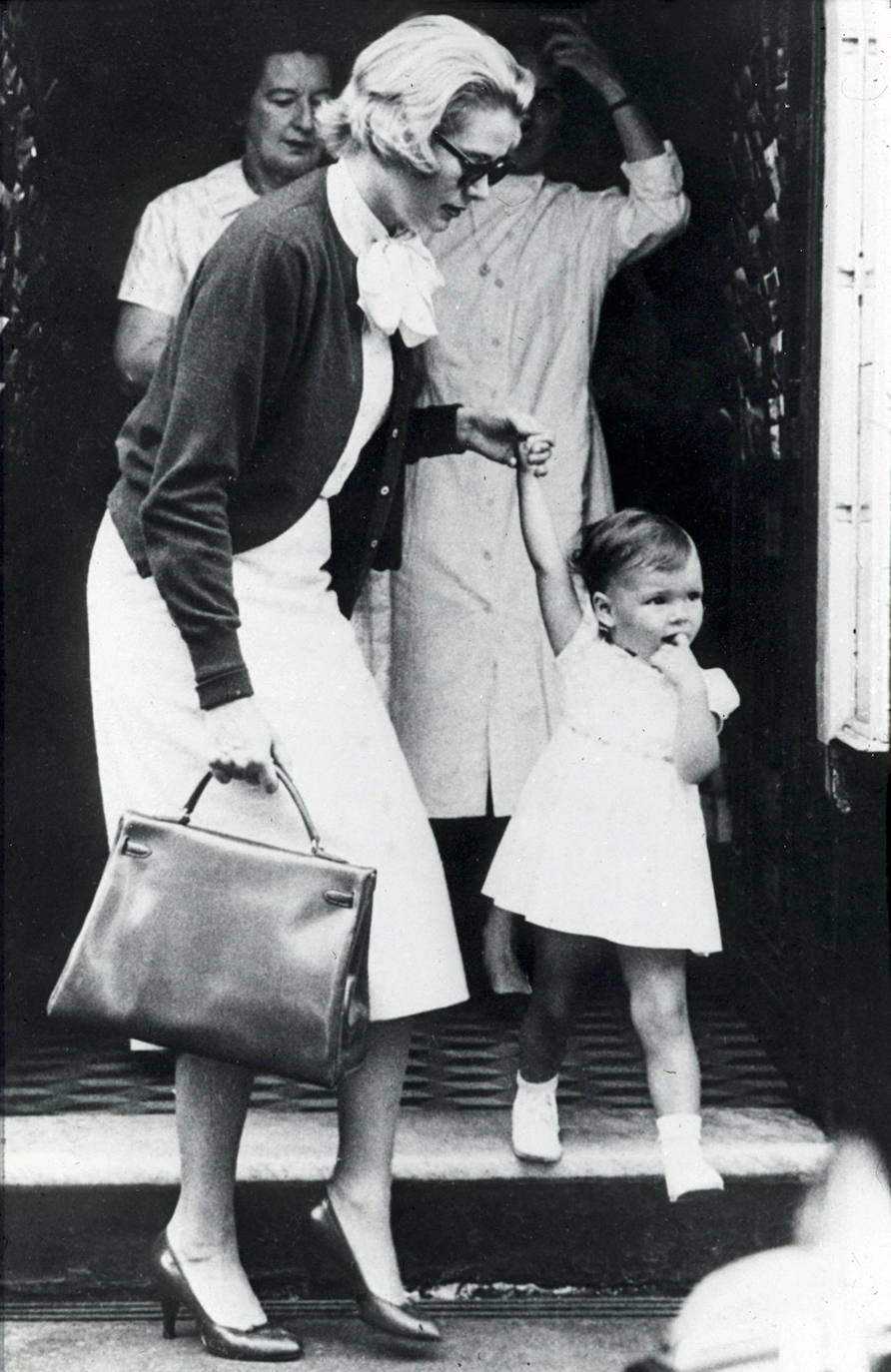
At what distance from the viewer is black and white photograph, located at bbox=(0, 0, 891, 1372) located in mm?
2914

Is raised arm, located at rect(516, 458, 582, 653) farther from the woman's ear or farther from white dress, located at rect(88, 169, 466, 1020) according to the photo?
white dress, located at rect(88, 169, 466, 1020)

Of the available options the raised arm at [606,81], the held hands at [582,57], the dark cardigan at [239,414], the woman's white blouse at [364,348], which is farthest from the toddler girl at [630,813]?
the held hands at [582,57]

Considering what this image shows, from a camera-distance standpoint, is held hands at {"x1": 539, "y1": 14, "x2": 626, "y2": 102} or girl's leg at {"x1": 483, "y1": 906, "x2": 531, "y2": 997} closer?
held hands at {"x1": 539, "y1": 14, "x2": 626, "y2": 102}

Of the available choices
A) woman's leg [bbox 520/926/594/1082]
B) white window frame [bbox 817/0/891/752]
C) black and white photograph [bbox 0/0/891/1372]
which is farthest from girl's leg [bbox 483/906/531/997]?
white window frame [bbox 817/0/891/752]

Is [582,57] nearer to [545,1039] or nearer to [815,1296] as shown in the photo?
[545,1039]

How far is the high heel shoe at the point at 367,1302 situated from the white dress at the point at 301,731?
409mm

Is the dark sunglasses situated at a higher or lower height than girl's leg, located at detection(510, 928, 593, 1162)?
higher

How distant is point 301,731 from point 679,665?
2.37 feet

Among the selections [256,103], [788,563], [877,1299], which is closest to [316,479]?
[788,563]

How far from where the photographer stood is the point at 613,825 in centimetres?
335

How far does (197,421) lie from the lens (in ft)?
9.27

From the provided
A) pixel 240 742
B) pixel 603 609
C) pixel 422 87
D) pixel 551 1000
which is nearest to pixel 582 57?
pixel 422 87

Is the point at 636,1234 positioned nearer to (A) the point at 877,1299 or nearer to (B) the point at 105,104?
(A) the point at 877,1299

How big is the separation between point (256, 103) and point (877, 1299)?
273 cm
